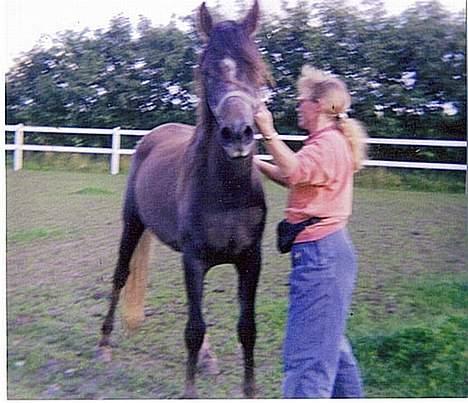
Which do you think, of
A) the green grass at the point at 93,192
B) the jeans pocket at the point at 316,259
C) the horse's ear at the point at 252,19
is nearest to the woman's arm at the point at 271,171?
the jeans pocket at the point at 316,259

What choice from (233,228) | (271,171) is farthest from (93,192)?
(271,171)

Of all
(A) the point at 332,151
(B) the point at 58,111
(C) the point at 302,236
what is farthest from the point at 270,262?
(B) the point at 58,111

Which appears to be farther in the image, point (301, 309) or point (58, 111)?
point (58, 111)

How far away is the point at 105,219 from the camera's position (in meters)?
2.81

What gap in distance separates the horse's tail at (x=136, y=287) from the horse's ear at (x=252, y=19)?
0.87 m

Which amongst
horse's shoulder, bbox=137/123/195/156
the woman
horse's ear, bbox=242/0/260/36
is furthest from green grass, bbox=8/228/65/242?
horse's ear, bbox=242/0/260/36

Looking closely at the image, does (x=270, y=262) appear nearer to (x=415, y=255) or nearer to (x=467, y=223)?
(x=415, y=255)

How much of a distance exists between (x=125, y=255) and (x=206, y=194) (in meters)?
0.42

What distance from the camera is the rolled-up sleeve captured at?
2477mm

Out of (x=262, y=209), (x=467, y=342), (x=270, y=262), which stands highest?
(x=262, y=209)

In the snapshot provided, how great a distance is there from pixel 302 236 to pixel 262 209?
19cm

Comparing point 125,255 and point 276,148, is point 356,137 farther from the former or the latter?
point 125,255

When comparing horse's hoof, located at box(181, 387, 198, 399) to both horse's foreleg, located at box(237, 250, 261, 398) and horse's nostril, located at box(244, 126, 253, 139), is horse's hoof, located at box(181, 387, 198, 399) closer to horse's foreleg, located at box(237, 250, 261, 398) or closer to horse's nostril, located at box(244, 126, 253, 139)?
horse's foreleg, located at box(237, 250, 261, 398)

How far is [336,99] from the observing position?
2.64m
